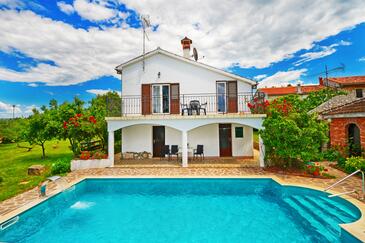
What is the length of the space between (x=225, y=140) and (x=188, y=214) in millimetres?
9296

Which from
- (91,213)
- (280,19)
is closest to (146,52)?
(280,19)

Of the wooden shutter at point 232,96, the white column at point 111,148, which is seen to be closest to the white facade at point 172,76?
the wooden shutter at point 232,96

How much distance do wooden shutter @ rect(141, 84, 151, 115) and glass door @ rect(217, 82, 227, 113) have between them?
18.7ft

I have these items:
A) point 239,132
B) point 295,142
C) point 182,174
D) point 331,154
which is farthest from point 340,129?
point 182,174

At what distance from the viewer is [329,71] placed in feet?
56.7

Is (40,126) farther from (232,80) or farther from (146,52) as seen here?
(232,80)

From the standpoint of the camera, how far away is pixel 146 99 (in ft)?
51.4

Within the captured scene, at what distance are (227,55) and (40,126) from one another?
2002cm

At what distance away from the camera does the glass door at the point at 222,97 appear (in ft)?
50.5

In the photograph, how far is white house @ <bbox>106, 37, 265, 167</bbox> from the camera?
15.3 m

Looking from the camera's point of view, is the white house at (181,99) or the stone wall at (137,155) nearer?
the white house at (181,99)

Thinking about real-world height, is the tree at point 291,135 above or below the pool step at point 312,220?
above

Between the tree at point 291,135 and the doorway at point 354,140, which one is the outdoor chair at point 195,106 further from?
the doorway at point 354,140

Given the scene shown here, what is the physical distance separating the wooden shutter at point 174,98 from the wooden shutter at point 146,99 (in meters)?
1.84
